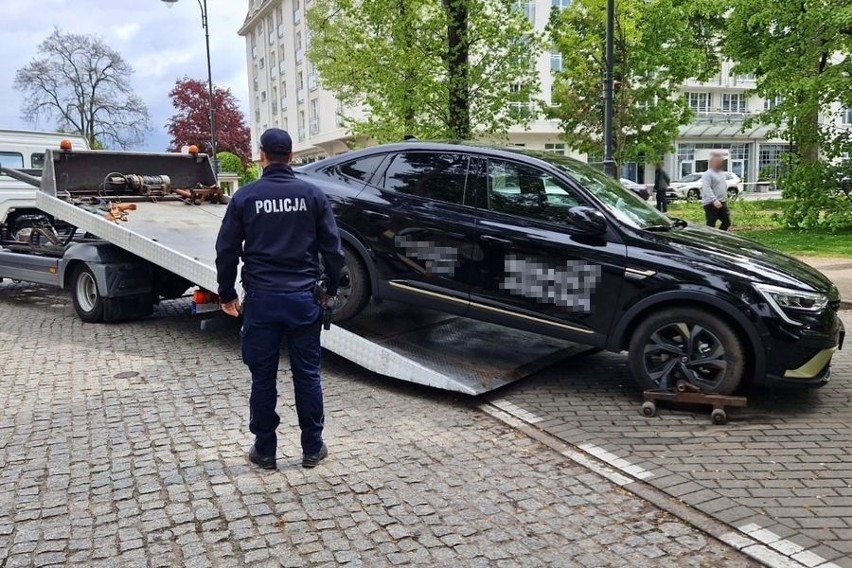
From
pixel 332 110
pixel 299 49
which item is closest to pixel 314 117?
pixel 332 110

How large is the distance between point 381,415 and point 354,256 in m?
1.62

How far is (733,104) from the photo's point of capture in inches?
2350

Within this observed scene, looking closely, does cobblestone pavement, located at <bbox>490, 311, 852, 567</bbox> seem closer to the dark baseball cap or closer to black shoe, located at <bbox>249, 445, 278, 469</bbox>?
black shoe, located at <bbox>249, 445, 278, 469</bbox>

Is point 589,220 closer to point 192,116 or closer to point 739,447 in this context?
point 739,447

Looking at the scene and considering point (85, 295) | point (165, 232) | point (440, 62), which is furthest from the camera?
point (440, 62)

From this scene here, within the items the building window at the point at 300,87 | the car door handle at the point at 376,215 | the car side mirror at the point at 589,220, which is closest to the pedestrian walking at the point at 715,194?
the car side mirror at the point at 589,220

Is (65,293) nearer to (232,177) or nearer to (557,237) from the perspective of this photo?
(557,237)

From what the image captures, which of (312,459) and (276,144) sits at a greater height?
(276,144)

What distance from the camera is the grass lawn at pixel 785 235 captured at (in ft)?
45.8

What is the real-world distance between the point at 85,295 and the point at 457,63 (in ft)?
30.0

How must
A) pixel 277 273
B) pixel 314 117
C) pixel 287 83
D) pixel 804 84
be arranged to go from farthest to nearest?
pixel 287 83
pixel 314 117
pixel 804 84
pixel 277 273

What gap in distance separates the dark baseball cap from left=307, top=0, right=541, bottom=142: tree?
10.6m

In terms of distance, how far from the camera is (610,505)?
3.81 meters

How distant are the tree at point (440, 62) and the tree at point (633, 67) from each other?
9.52 metres
